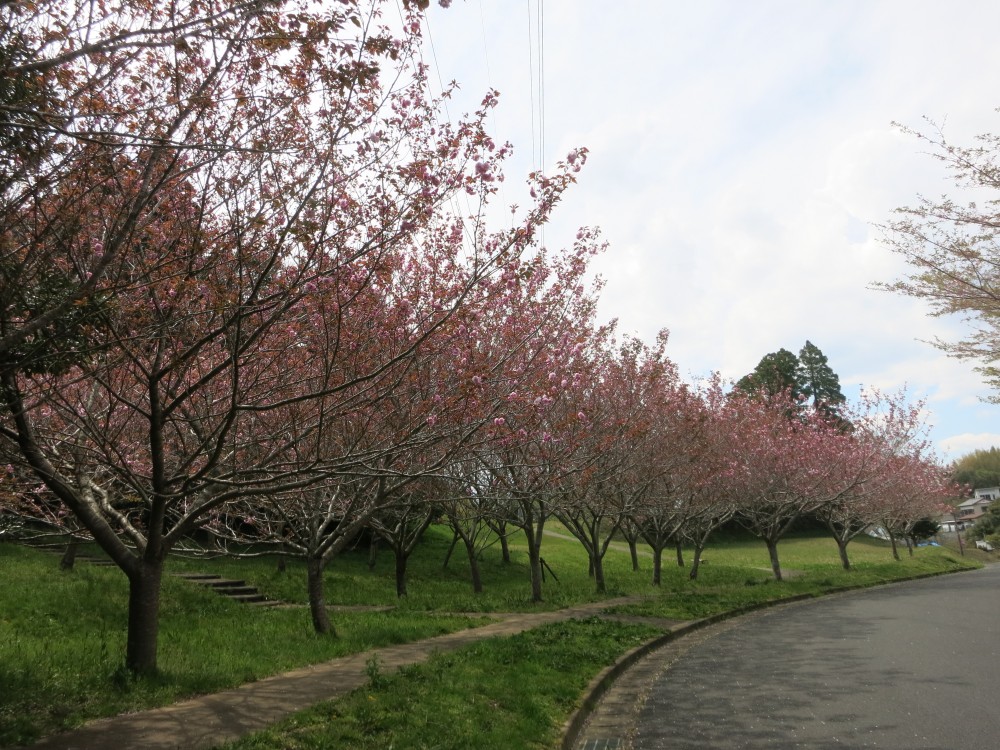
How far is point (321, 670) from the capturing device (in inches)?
347

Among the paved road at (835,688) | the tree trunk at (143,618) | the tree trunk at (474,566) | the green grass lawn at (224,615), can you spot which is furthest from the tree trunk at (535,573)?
the tree trunk at (143,618)

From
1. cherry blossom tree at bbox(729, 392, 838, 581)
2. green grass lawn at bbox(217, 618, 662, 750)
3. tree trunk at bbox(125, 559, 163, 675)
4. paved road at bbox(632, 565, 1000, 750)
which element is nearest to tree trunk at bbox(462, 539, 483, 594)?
paved road at bbox(632, 565, 1000, 750)

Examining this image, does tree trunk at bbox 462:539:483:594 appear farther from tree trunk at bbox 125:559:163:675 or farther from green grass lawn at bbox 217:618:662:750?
tree trunk at bbox 125:559:163:675

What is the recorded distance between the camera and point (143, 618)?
7695 millimetres

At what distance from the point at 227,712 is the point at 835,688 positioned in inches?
266

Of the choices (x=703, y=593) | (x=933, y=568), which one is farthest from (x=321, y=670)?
(x=933, y=568)

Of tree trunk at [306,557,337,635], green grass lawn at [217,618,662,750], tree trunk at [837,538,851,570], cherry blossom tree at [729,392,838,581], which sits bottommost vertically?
tree trunk at [837,538,851,570]

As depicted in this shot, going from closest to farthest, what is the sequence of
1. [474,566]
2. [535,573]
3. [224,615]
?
[224,615] < [535,573] < [474,566]

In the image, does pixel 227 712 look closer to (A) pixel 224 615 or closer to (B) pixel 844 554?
(A) pixel 224 615

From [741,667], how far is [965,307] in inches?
283

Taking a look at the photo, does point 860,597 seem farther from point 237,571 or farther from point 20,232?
point 20,232

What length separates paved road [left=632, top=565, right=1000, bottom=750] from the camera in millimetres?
6402

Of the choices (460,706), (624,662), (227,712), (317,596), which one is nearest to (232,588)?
(317,596)

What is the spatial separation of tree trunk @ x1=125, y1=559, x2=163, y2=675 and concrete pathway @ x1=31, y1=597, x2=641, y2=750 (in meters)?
0.85
